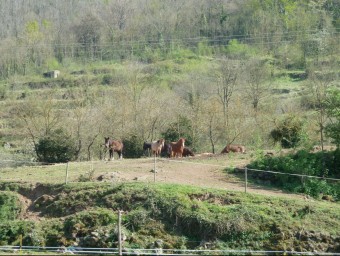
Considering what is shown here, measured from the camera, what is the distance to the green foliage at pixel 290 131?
103 feet

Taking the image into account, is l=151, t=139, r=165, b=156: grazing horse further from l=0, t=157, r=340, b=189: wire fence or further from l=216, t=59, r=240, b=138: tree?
l=216, t=59, r=240, b=138: tree

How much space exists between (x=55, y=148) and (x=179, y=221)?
15.9 metres

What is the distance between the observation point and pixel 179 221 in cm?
2295

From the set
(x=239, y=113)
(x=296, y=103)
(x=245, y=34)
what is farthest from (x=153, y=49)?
(x=239, y=113)

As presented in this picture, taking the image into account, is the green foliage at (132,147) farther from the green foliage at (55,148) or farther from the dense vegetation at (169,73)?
the green foliage at (55,148)

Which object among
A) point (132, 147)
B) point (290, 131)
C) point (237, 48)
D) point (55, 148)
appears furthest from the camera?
point (237, 48)

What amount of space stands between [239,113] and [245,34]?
160 feet

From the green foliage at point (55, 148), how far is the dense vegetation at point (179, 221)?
11746 mm

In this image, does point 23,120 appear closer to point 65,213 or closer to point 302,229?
point 65,213

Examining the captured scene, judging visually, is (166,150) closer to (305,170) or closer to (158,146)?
(158,146)

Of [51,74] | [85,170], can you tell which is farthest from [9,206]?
[51,74]

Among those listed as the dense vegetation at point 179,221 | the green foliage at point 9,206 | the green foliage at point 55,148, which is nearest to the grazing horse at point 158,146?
the green foliage at point 55,148

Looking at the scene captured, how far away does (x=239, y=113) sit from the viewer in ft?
146

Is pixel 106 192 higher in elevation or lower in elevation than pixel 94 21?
lower
